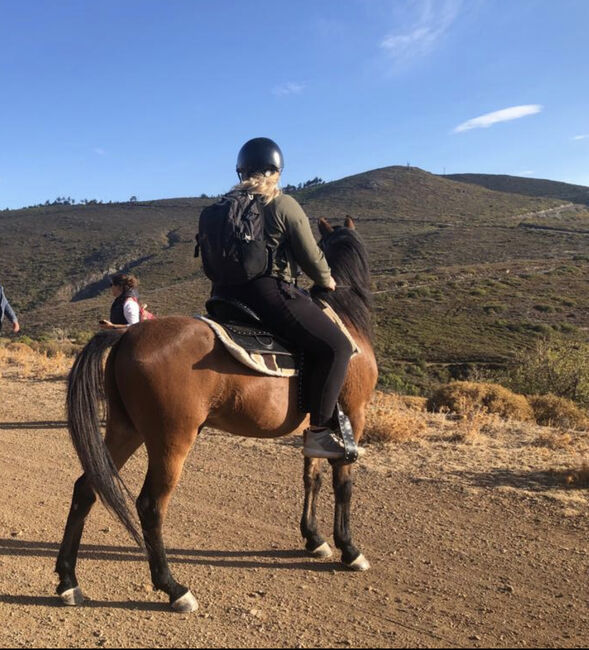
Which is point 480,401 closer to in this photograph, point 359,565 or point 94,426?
point 359,565

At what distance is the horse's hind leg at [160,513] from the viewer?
362cm

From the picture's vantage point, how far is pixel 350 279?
4730mm

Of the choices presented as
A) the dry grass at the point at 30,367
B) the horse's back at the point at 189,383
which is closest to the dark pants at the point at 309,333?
the horse's back at the point at 189,383

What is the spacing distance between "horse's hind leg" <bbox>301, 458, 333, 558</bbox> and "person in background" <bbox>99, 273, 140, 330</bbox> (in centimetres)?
310

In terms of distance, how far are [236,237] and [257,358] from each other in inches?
32.0

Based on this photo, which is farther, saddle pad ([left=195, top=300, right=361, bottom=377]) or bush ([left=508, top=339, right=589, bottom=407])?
bush ([left=508, top=339, right=589, bottom=407])

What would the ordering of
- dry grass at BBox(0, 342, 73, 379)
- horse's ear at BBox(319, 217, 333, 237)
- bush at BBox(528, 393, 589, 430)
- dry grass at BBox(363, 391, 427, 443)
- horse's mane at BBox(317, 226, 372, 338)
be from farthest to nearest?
dry grass at BBox(0, 342, 73, 379) → bush at BBox(528, 393, 589, 430) → dry grass at BBox(363, 391, 427, 443) → horse's ear at BBox(319, 217, 333, 237) → horse's mane at BBox(317, 226, 372, 338)

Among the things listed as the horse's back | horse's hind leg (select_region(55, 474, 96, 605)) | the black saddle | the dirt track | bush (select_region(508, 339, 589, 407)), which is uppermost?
the black saddle

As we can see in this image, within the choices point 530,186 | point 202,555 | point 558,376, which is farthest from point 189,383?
point 530,186

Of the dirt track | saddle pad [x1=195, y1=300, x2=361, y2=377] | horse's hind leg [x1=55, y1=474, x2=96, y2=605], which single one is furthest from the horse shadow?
saddle pad [x1=195, y1=300, x2=361, y2=377]

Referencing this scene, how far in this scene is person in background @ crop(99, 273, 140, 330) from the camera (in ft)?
22.4

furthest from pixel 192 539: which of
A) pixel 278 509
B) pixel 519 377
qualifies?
pixel 519 377

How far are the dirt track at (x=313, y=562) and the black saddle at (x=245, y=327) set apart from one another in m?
1.65

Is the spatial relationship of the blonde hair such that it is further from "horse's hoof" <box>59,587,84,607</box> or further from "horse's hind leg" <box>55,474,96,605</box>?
"horse's hoof" <box>59,587,84,607</box>
